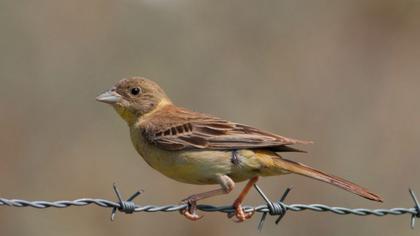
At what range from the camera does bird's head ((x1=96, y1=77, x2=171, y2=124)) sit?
1069cm

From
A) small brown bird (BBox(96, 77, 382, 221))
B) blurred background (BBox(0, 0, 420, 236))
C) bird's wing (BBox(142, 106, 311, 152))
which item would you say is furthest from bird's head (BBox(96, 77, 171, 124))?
blurred background (BBox(0, 0, 420, 236))

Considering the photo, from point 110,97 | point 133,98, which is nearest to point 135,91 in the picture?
point 133,98

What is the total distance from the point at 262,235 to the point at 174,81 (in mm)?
3735

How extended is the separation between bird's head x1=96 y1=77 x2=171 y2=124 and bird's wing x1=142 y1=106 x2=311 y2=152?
1.37ft

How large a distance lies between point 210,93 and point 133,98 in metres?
6.56

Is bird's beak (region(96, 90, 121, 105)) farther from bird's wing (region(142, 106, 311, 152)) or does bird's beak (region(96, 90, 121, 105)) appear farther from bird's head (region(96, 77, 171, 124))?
bird's wing (region(142, 106, 311, 152))

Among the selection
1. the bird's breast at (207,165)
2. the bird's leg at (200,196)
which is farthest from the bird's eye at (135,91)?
the bird's leg at (200,196)

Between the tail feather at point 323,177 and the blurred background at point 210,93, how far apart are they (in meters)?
5.03

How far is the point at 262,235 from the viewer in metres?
14.4

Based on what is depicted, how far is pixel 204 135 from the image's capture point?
9.83m

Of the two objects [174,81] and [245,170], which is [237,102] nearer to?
[174,81]

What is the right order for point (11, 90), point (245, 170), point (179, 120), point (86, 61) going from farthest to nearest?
point (86, 61) < point (11, 90) < point (179, 120) < point (245, 170)

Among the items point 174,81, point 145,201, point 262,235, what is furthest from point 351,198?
point 174,81

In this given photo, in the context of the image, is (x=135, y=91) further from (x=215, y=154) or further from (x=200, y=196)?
(x=200, y=196)
